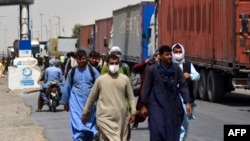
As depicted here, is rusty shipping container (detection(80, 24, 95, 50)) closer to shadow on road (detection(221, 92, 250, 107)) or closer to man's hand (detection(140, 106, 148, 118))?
shadow on road (detection(221, 92, 250, 107))

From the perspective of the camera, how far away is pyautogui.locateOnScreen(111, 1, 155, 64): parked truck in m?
35.2

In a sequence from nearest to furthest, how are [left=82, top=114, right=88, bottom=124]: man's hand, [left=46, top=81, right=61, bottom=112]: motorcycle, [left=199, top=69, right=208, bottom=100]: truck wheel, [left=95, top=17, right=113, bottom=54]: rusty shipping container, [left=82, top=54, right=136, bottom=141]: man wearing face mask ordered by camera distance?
[left=82, top=54, right=136, bottom=141]: man wearing face mask → [left=82, top=114, right=88, bottom=124]: man's hand → [left=46, top=81, right=61, bottom=112]: motorcycle → [left=199, top=69, right=208, bottom=100]: truck wheel → [left=95, top=17, right=113, bottom=54]: rusty shipping container

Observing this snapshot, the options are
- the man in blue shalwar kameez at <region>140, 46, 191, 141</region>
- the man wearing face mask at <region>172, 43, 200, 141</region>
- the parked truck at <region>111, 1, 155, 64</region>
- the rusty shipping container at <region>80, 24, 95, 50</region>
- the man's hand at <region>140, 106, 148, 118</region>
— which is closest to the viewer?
the man in blue shalwar kameez at <region>140, 46, 191, 141</region>

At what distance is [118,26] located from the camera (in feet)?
146

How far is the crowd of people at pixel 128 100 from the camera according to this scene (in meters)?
9.99

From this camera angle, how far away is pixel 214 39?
82.8ft

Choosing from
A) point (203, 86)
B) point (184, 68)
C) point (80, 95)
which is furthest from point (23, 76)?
point (184, 68)

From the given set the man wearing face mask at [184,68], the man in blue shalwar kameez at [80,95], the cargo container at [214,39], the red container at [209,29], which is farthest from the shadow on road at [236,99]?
the man wearing face mask at [184,68]

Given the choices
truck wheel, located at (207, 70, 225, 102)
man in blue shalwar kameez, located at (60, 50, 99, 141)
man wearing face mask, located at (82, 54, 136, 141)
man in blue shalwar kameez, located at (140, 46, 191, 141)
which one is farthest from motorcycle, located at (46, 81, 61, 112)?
man in blue shalwar kameez, located at (140, 46, 191, 141)

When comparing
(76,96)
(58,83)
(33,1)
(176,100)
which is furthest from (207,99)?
(33,1)

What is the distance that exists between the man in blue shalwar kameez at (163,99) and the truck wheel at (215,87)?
15.1 meters

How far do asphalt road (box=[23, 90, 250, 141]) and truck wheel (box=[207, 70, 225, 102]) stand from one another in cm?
27

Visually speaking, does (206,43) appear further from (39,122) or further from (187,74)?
(187,74)

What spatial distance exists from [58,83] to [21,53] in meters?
19.2
